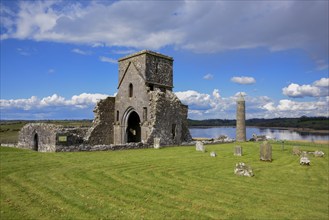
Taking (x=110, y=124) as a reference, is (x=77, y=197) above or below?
below

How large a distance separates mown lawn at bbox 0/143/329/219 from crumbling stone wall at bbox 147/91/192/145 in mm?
10605

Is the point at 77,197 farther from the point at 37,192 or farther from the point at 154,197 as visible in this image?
the point at 154,197

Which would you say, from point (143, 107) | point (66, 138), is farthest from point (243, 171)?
point (66, 138)

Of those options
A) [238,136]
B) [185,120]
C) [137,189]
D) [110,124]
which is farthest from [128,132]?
[137,189]

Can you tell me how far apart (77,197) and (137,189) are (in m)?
2.02

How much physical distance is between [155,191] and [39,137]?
732 inches

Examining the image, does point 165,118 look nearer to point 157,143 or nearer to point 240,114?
point 157,143

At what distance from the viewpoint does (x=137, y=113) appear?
2788 centimetres

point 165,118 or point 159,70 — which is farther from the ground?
point 159,70

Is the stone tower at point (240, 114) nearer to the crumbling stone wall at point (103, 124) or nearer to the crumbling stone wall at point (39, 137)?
the crumbling stone wall at point (103, 124)

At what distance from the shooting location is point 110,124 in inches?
1180

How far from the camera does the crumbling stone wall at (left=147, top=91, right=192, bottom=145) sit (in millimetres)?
25078

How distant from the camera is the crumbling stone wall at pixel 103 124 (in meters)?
A: 28.1

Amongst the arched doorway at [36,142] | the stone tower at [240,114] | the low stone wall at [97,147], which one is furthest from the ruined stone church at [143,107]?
the stone tower at [240,114]
